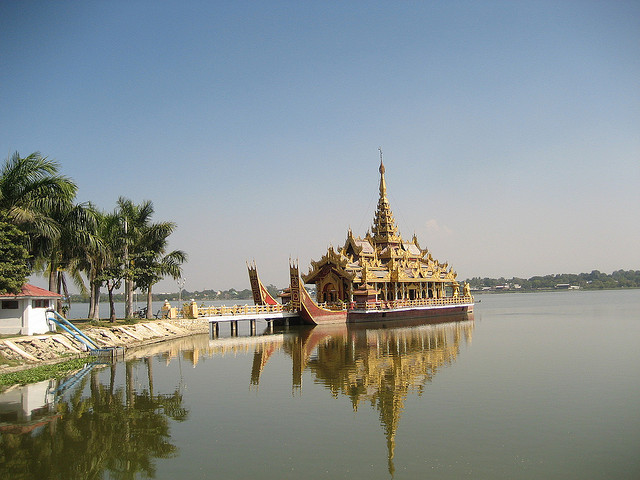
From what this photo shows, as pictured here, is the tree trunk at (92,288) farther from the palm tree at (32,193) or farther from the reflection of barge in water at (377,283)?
the reflection of barge in water at (377,283)

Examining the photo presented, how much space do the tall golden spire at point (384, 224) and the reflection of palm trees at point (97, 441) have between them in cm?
3720

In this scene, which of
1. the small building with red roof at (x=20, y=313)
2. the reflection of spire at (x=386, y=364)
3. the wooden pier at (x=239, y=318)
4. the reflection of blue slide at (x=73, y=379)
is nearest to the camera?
the reflection of spire at (x=386, y=364)

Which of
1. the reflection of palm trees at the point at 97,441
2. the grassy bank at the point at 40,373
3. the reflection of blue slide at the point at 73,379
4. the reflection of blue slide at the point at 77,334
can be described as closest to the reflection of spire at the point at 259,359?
the reflection of palm trees at the point at 97,441

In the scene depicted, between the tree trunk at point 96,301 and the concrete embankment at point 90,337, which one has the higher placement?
the tree trunk at point 96,301

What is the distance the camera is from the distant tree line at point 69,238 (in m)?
21.9

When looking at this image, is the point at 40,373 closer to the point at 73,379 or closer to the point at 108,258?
the point at 73,379

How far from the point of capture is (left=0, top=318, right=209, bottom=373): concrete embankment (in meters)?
19.2

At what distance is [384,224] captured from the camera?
51594 millimetres

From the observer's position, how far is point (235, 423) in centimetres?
1270

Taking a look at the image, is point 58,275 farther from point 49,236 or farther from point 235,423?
point 235,423

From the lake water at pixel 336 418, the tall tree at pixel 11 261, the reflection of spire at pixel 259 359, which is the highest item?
the tall tree at pixel 11 261

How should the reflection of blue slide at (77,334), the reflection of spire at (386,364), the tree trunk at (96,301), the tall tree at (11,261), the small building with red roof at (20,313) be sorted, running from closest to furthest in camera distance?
1. the reflection of spire at (386,364)
2. the tall tree at (11,261)
3. the small building with red roof at (20,313)
4. the reflection of blue slide at (77,334)
5. the tree trunk at (96,301)

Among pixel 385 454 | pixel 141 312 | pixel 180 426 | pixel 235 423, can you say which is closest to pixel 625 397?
pixel 385 454

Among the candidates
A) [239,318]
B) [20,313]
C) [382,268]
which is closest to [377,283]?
[382,268]
